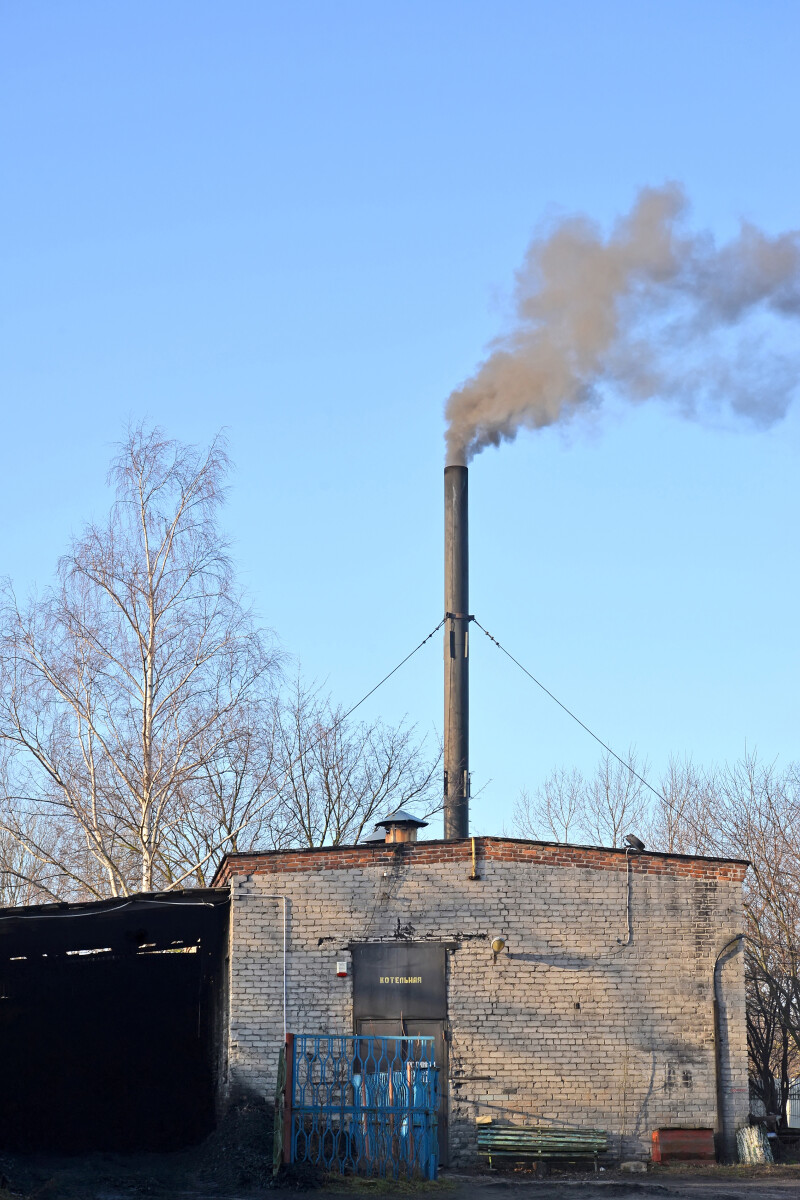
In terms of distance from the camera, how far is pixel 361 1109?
14.6 metres

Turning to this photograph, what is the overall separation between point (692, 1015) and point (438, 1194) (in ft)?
14.4

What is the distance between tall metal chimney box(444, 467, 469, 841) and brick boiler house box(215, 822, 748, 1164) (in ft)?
11.1

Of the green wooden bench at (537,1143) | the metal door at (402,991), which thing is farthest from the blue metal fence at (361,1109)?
the green wooden bench at (537,1143)

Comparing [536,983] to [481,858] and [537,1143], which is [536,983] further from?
[537,1143]

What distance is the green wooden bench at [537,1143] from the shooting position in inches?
596

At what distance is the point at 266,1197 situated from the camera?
42.4 ft

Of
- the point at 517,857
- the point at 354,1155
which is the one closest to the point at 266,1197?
the point at 354,1155

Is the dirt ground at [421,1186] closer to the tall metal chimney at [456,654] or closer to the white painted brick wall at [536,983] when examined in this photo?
the white painted brick wall at [536,983]

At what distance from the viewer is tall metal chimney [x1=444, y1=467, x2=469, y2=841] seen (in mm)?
19703

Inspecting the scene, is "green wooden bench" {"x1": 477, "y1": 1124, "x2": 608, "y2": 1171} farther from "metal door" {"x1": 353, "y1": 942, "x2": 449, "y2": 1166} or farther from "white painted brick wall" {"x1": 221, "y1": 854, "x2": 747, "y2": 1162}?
"metal door" {"x1": 353, "y1": 942, "x2": 449, "y2": 1166}

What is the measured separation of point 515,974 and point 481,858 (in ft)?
4.92

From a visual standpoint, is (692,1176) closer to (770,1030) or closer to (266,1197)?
(266,1197)

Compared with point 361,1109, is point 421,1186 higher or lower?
lower

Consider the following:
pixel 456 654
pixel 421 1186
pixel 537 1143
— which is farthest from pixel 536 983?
pixel 456 654
